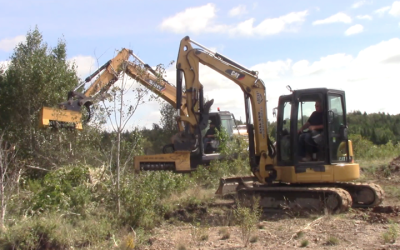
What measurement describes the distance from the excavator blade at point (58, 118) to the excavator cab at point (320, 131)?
5.43 m

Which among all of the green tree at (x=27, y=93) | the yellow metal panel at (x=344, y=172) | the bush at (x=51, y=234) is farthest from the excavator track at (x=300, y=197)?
the green tree at (x=27, y=93)

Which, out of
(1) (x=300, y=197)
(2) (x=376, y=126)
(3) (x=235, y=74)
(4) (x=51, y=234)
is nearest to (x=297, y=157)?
(1) (x=300, y=197)

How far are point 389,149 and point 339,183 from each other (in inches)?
531

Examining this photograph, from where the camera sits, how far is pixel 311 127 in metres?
10.6

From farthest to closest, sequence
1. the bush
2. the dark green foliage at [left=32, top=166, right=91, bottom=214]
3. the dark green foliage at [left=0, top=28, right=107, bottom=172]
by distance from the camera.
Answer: the dark green foliage at [left=0, top=28, right=107, bottom=172], the dark green foliage at [left=32, top=166, right=91, bottom=214], the bush

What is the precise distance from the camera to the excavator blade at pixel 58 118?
472 inches

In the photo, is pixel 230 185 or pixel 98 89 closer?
pixel 230 185

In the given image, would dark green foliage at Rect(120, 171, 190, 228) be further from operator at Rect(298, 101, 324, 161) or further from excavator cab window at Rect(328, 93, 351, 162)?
excavator cab window at Rect(328, 93, 351, 162)

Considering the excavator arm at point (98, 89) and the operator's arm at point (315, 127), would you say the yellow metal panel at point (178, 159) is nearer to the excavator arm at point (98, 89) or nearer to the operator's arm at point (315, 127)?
the excavator arm at point (98, 89)

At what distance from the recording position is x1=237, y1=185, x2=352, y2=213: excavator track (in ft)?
32.8

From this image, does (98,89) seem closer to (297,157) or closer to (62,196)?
(62,196)

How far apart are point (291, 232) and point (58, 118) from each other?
21.7 ft

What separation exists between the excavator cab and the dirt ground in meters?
1.24

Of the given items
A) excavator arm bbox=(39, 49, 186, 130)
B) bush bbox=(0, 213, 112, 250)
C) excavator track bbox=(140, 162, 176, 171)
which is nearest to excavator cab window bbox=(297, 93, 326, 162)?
excavator arm bbox=(39, 49, 186, 130)
